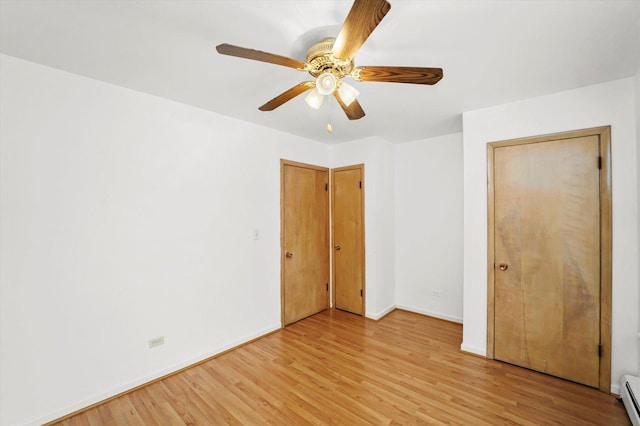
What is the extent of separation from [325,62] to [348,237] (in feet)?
8.88

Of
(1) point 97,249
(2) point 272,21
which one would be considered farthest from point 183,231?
(2) point 272,21

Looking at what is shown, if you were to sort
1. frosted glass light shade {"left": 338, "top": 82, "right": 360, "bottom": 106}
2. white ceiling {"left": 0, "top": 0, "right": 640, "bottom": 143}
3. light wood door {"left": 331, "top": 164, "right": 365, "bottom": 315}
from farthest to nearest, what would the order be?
light wood door {"left": 331, "top": 164, "right": 365, "bottom": 315}, frosted glass light shade {"left": 338, "top": 82, "right": 360, "bottom": 106}, white ceiling {"left": 0, "top": 0, "right": 640, "bottom": 143}

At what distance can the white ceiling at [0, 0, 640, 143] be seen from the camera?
51.6 inches

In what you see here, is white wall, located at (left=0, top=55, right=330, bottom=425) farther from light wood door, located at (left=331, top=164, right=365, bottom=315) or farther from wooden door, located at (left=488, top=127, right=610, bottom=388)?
wooden door, located at (left=488, top=127, right=610, bottom=388)

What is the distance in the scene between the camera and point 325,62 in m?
1.42

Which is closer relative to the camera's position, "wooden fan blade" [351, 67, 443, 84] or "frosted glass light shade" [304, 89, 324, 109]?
"wooden fan blade" [351, 67, 443, 84]

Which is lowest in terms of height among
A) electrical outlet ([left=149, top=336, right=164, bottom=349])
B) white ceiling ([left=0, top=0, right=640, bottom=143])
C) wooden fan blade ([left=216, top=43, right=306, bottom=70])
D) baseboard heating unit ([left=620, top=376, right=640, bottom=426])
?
baseboard heating unit ([left=620, top=376, right=640, bottom=426])

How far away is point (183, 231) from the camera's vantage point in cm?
248

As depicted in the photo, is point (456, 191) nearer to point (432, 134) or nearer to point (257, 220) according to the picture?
point (432, 134)

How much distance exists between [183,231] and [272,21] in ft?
6.31

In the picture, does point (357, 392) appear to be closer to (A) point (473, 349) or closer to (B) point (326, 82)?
(A) point (473, 349)

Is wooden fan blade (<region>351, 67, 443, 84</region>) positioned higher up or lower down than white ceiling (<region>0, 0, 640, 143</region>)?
lower down

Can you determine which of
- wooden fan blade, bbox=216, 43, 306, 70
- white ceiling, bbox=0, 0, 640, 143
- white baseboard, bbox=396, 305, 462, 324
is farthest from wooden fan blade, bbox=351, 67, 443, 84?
white baseboard, bbox=396, 305, 462, 324

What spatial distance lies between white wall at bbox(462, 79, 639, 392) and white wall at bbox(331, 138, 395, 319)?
1212 millimetres
